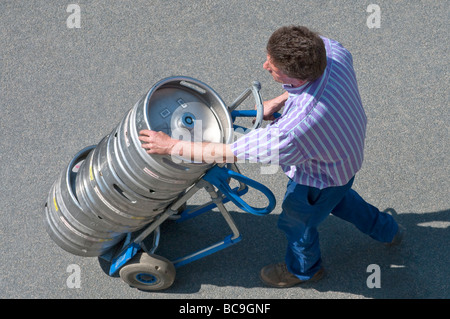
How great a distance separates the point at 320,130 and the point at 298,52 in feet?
1.12

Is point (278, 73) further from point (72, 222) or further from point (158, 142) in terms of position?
point (72, 222)

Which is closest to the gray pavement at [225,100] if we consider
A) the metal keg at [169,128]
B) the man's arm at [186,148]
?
the metal keg at [169,128]

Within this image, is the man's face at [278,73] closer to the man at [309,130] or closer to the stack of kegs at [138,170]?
the man at [309,130]

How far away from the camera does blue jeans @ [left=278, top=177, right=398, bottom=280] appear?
3016 millimetres

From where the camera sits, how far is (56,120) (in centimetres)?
423

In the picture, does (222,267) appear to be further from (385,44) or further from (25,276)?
(385,44)

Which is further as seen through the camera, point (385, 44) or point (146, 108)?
point (385, 44)

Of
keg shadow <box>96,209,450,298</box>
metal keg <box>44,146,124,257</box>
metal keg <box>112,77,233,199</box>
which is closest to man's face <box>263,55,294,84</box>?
metal keg <box>112,77,233,199</box>

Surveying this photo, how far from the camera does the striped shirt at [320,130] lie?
256 cm

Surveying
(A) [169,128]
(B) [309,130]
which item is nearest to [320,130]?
(B) [309,130]

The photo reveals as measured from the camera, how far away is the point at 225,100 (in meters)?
4.34

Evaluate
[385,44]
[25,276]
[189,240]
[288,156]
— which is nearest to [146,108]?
[288,156]

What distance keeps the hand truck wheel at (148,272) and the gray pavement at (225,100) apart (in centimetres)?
13
